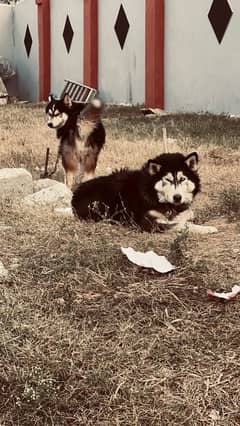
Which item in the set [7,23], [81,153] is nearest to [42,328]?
[81,153]

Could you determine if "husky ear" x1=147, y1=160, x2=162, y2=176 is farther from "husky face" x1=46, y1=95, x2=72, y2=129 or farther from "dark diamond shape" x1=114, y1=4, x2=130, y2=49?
"dark diamond shape" x1=114, y1=4, x2=130, y2=49

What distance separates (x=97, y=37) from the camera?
15672 mm

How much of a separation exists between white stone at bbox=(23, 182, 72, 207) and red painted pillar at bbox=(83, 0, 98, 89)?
10.3 m

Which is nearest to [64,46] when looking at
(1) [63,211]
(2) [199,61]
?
(2) [199,61]

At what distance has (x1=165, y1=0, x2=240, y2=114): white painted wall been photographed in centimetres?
1159

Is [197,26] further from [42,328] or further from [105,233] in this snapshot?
[42,328]

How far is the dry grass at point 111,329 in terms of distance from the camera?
8.70ft

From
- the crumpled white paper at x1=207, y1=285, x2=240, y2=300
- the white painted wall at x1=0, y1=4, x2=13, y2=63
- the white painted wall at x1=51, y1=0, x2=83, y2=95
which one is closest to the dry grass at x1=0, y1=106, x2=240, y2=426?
the crumpled white paper at x1=207, y1=285, x2=240, y2=300

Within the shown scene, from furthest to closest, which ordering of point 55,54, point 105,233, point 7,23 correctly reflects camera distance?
point 7,23, point 55,54, point 105,233

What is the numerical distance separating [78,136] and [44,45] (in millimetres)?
11754

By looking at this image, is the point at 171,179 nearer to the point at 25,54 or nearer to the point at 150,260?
the point at 150,260

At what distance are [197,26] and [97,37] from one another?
378 centimetres

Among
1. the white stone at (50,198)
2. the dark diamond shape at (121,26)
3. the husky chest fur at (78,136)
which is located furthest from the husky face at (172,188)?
the dark diamond shape at (121,26)

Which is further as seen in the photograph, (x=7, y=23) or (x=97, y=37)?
(x=7, y=23)
